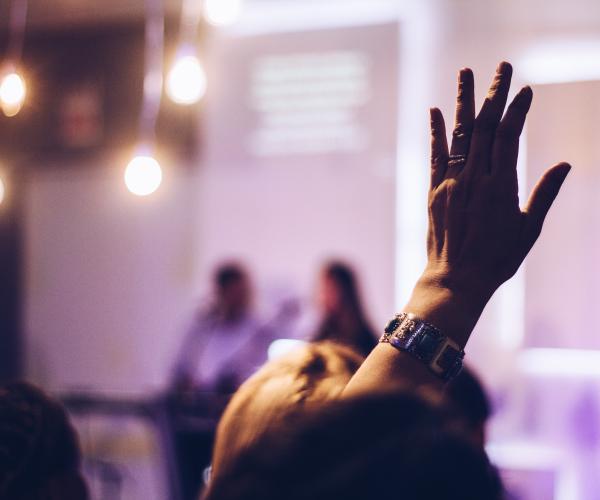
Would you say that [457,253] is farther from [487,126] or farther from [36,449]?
[36,449]

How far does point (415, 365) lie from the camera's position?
Answer: 0.77m

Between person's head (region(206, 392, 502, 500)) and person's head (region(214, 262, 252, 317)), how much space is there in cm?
405

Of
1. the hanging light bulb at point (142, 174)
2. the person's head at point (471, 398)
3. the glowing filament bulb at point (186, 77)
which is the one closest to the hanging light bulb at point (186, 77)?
the glowing filament bulb at point (186, 77)

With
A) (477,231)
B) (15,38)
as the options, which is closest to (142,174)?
(477,231)

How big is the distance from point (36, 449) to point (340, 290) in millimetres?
3120

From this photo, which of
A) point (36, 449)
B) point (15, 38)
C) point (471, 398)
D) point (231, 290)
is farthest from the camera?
point (15, 38)

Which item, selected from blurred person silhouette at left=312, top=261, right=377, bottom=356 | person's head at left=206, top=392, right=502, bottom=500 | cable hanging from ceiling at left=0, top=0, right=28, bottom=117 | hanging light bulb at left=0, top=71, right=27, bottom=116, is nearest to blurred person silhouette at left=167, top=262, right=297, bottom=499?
blurred person silhouette at left=312, top=261, right=377, bottom=356

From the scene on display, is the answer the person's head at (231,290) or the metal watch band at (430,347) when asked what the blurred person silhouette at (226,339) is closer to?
the person's head at (231,290)

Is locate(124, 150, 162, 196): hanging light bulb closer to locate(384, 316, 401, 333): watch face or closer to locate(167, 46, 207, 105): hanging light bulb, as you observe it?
locate(167, 46, 207, 105): hanging light bulb

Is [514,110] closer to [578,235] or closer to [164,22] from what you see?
[578,235]

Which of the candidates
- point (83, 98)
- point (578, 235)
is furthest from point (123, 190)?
point (578, 235)

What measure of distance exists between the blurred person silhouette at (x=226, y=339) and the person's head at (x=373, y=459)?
153 inches

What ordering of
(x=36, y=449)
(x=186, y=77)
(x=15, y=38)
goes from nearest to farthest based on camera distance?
(x=36, y=449), (x=186, y=77), (x=15, y=38)

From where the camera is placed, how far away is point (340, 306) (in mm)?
4141
